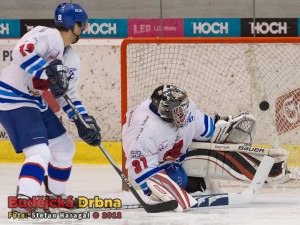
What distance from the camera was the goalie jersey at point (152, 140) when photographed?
4258 millimetres

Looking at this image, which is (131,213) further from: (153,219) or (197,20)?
(197,20)

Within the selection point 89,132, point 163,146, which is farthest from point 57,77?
point 163,146

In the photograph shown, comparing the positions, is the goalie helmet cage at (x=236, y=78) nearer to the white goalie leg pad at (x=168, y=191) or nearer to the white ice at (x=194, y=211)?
the white ice at (x=194, y=211)

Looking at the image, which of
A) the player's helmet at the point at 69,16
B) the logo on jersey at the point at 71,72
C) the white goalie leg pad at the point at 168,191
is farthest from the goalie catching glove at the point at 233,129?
the player's helmet at the point at 69,16

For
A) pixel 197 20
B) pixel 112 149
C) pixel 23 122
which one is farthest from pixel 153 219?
pixel 197 20

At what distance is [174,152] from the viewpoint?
4465 millimetres

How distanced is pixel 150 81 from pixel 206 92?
43cm

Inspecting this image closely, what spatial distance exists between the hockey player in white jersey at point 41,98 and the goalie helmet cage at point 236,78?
4.39 feet

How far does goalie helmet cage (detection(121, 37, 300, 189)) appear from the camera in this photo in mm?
5652

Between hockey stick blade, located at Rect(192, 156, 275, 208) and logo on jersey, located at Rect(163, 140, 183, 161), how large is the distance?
10.8 inches

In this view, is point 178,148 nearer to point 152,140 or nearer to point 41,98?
point 152,140

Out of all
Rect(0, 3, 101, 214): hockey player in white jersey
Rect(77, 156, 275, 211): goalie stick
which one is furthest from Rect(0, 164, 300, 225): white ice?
Rect(0, 3, 101, 214): hockey player in white jersey

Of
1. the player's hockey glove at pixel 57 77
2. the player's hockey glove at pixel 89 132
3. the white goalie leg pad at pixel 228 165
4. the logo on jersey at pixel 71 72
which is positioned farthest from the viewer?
the white goalie leg pad at pixel 228 165

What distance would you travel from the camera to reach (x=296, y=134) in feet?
18.7
